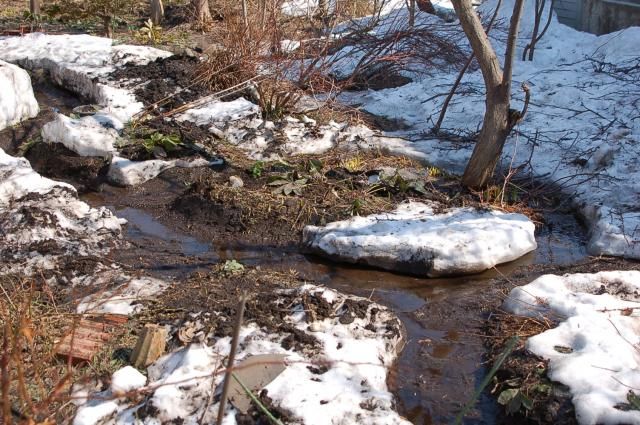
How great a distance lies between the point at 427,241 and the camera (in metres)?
5.70

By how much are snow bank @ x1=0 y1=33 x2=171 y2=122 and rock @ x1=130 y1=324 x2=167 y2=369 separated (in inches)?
197

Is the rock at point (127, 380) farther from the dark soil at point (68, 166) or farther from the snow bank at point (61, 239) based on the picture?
the dark soil at point (68, 166)

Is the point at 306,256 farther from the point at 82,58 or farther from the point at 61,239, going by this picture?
the point at 82,58

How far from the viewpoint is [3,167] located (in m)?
6.53

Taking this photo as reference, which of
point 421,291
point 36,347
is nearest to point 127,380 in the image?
point 36,347

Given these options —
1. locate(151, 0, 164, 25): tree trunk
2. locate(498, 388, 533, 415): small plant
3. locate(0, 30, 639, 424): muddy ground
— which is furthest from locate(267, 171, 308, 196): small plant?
locate(151, 0, 164, 25): tree trunk

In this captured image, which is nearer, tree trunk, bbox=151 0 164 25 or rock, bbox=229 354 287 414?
rock, bbox=229 354 287 414

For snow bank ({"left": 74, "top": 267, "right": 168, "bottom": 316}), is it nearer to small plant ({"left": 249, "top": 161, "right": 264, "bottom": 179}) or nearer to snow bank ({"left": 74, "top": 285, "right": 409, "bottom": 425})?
snow bank ({"left": 74, "top": 285, "right": 409, "bottom": 425})

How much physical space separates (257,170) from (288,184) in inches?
20.6

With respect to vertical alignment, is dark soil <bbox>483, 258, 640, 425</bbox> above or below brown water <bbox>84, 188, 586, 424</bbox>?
above

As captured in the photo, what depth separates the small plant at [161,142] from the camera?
751 centimetres

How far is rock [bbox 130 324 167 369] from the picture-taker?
4.04 metres

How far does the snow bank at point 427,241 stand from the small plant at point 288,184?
694 millimetres

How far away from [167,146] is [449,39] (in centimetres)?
522
